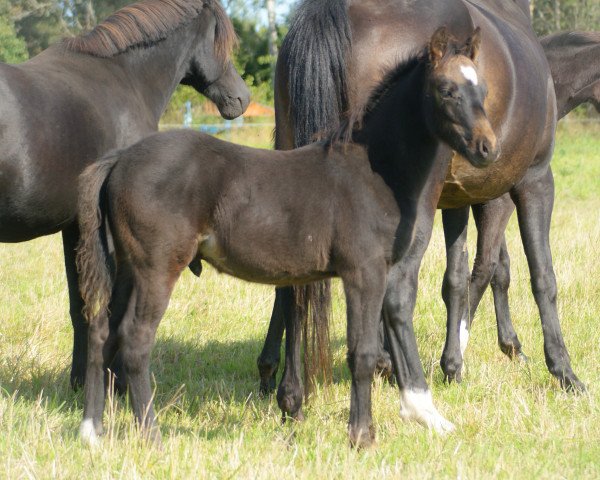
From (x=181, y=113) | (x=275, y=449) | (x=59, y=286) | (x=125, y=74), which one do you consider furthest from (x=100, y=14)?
(x=275, y=449)

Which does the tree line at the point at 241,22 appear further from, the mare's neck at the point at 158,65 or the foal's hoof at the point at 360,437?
the foal's hoof at the point at 360,437

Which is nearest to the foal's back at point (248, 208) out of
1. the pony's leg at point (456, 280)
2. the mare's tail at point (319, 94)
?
the mare's tail at point (319, 94)

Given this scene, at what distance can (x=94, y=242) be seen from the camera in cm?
378

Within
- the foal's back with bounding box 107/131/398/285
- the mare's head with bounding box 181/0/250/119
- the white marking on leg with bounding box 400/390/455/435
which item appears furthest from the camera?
the mare's head with bounding box 181/0/250/119

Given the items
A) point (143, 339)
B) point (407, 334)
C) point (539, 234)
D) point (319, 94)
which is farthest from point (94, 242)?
point (539, 234)

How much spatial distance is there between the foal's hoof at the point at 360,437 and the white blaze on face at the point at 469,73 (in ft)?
5.19

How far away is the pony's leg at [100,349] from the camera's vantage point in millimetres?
3898

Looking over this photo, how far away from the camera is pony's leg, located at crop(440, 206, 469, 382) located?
557 cm

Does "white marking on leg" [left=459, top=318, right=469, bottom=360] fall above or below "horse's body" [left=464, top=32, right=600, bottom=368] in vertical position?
below

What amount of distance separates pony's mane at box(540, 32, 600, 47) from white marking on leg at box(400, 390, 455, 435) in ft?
11.4

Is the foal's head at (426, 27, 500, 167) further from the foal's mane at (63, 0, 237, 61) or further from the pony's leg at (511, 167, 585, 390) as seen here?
the foal's mane at (63, 0, 237, 61)

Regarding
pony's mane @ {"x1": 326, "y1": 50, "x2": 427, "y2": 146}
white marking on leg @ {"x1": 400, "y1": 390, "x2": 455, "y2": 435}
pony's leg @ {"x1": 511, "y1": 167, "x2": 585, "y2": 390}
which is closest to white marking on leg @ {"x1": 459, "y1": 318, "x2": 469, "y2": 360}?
pony's leg @ {"x1": 511, "y1": 167, "x2": 585, "y2": 390}

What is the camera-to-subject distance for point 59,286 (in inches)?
298

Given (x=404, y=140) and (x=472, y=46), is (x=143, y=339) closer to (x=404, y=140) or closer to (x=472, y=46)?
(x=404, y=140)
